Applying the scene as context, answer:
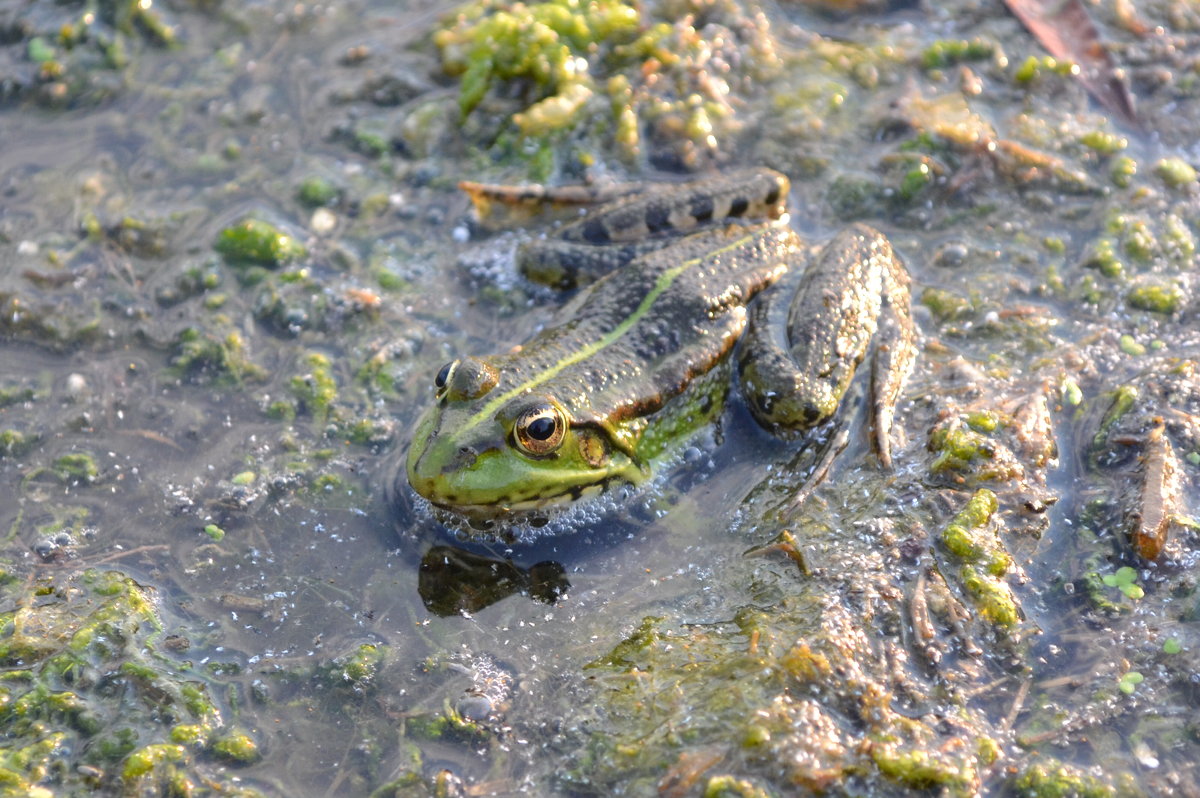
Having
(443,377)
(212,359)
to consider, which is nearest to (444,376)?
(443,377)

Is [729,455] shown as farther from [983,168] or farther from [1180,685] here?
[983,168]

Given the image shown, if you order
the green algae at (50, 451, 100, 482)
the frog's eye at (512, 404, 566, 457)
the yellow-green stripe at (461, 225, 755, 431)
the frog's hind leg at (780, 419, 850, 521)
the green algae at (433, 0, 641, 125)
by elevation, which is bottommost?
the green algae at (50, 451, 100, 482)

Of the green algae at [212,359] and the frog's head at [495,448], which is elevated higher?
the frog's head at [495,448]

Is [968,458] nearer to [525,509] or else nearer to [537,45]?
[525,509]

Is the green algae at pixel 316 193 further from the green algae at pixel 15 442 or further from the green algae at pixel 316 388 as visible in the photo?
the green algae at pixel 15 442

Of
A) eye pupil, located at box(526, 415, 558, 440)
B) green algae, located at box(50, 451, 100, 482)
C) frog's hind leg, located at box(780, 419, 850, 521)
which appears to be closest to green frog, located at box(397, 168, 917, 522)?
eye pupil, located at box(526, 415, 558, 440)

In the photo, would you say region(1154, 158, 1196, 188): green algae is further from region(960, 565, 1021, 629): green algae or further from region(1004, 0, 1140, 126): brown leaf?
region(960, 565, 1021, 629): green algae

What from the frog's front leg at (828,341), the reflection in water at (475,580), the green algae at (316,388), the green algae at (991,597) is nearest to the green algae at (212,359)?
the green algae at (316,388)

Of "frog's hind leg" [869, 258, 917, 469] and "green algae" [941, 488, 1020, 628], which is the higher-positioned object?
"frog's hind leg" [869, 258, 917, 469]
